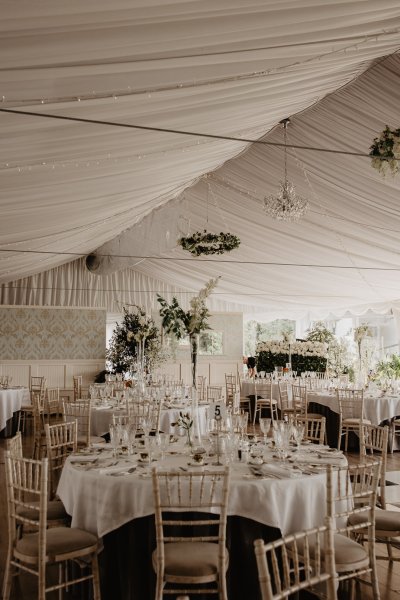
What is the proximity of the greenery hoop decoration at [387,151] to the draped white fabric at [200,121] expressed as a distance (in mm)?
665

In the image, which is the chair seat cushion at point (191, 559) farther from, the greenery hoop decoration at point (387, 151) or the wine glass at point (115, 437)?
the greenery hoop decoration at point (387, 151)

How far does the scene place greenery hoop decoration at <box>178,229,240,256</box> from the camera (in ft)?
27.9

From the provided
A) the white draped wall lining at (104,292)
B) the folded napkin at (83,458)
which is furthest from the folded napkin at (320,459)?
the white draped wall lining at (104,292)

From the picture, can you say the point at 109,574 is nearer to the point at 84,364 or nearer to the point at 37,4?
the point at 37,4

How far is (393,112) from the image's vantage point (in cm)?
603

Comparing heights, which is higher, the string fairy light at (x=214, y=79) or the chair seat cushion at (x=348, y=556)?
the string fairy light at (x=214, y=79)

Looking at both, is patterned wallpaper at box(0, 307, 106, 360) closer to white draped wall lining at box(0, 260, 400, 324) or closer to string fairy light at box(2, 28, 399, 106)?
white draped wall lining at box(0, 260, 400, 324)

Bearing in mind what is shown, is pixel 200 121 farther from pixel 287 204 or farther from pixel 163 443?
pixel 287 204

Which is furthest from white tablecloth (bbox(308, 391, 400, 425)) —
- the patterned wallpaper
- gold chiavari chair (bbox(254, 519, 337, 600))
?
the patterned wallpaper

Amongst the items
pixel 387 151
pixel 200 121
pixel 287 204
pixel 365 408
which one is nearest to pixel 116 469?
pixel 200 121

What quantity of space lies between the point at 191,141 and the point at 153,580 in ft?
12.6

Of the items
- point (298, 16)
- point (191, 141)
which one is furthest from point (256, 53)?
point (191, 141)

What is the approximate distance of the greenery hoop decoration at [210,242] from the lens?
849 cm

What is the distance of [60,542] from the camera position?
138 inches
